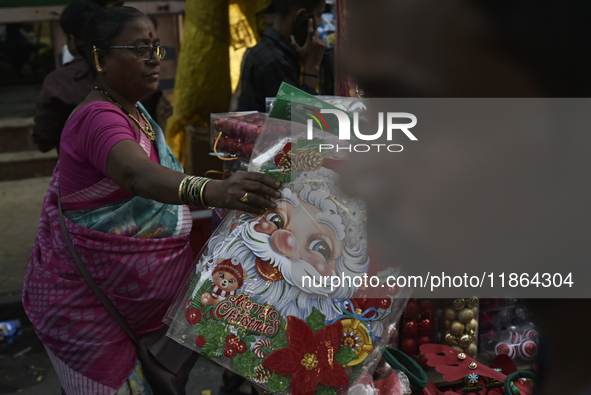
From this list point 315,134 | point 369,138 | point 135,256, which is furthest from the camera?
point 135,256

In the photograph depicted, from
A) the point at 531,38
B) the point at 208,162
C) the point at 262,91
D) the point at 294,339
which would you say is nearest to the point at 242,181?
the point at 294,339

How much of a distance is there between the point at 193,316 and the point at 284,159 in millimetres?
421

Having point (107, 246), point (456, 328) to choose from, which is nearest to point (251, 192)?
point (107, 246)

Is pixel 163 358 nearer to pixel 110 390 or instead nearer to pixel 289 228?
pixel 110 390

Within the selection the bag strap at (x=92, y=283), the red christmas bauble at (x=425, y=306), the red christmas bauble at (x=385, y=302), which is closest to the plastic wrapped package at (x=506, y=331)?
the red christmas bauble at (x=425, y=306)

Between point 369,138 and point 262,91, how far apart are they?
214 cm

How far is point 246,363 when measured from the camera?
1.23m

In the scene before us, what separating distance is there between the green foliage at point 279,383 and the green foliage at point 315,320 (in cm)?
13

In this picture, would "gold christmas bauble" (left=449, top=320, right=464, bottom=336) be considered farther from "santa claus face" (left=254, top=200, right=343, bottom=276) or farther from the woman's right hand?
the woman's right hand

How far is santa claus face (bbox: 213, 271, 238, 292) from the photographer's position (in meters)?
1.23

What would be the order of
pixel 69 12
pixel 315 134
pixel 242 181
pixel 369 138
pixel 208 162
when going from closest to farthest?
pixel 369 138
pixel 242 181
pixel 315 134
pixel 69 12
pixel 208 162

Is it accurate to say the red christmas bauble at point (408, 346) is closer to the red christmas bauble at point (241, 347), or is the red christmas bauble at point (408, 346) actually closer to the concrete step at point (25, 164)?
the red christmas bauble at point (241, 347)

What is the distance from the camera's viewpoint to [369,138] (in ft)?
2.39

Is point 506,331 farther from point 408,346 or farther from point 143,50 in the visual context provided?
point 143,50
